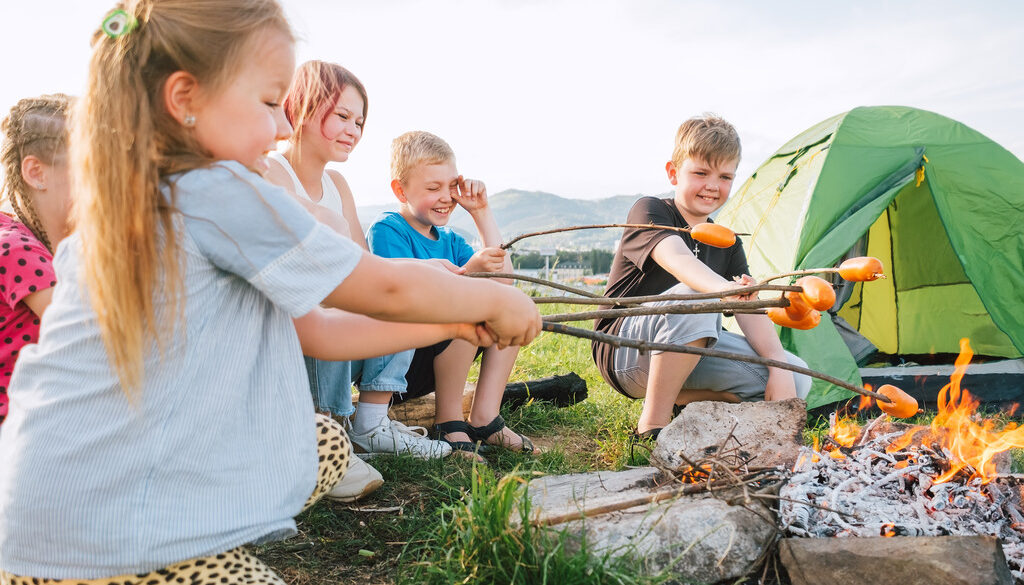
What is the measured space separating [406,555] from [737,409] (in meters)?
1.33

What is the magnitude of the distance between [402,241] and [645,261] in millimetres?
1111

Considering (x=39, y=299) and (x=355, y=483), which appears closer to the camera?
(x=39, y=299)

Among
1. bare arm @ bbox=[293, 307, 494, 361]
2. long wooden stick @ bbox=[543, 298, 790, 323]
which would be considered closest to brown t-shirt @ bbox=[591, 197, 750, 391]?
long wooden stick @ bbox=[543, 298, 790, 323]

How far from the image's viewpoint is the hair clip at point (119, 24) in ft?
4.45

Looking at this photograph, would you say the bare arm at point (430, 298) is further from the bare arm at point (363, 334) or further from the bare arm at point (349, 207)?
the bare arm at point (349, 207)

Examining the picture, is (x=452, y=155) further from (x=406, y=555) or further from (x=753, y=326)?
(x=406, y=555)

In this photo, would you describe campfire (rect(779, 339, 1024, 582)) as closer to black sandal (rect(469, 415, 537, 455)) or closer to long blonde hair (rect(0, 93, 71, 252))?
black sandal (rect(469, 415, 537, 455))

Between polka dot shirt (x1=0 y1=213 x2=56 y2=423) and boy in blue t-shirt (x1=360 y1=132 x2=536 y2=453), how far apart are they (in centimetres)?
142

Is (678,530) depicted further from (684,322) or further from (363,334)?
(684,322)

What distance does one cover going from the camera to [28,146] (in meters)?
2.28

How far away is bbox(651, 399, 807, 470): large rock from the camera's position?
259 centimetres

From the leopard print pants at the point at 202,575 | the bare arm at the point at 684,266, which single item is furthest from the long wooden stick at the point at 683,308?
the bare arm at the point at 684,266

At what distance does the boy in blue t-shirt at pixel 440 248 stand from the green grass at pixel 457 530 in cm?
19

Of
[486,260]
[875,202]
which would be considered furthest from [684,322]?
[875,202]
